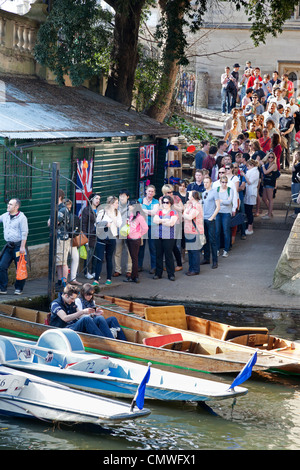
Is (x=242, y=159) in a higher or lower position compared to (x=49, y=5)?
lower

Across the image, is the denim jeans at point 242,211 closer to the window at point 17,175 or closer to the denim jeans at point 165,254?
the denim jeans at point 165,254

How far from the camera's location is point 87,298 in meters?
13.5

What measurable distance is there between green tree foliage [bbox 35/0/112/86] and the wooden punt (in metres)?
8.10

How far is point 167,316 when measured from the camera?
14.7m

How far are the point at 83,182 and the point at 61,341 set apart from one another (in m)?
8.20

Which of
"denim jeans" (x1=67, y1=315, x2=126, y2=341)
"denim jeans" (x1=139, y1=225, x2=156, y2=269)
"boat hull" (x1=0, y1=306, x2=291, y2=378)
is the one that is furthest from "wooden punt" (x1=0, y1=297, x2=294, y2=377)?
"denim jeans" (x1=139, y1=225, x2=156, y2=269)

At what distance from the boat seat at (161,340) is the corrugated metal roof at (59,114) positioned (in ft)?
17.7

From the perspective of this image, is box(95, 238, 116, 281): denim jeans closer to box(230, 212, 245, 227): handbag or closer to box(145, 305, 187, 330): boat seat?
box(145, 305, 187, 330): boat seat

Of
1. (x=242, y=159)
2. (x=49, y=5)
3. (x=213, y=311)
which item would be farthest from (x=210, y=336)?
(x=49, y=5)

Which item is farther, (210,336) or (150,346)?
(210,336)

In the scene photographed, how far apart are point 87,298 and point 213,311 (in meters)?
4.43

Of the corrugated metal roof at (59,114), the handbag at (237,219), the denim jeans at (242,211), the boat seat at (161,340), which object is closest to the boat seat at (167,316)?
the boat seat at (161,340)
